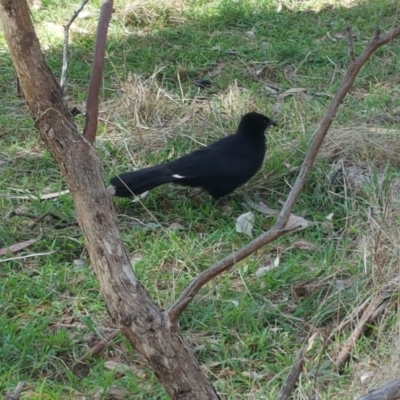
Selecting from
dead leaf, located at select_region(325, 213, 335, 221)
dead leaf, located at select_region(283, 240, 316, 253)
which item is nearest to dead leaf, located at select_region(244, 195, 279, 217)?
dead leaf, located at select_region(325, 213, 335, 221)

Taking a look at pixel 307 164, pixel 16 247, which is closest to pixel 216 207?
pixel 16 247

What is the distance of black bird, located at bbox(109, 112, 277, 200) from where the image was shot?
4250 mm

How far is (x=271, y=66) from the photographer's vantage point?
609cm

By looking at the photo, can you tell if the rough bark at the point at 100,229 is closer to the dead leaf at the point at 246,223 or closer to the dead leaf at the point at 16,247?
the dead leaf at the point at 16,247

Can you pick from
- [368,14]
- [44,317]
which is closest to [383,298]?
[44,317]

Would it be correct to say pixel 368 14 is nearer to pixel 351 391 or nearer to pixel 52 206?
pixel 52 206

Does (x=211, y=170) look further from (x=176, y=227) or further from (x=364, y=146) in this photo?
(x=364, y=146)

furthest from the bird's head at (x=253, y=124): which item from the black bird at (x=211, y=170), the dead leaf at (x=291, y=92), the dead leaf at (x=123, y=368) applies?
the dead leaf at (x=123, y=368)

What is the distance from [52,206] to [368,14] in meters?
3.56

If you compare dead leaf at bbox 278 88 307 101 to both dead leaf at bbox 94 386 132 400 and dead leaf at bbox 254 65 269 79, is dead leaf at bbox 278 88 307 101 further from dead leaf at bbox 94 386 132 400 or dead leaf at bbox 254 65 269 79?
dead leaf at bbox 94 386 132 400

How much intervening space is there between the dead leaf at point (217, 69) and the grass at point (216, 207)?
4 cm

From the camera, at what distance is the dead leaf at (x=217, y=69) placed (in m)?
6.04

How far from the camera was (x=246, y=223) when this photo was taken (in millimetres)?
4133

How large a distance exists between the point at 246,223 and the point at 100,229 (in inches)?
65.3
